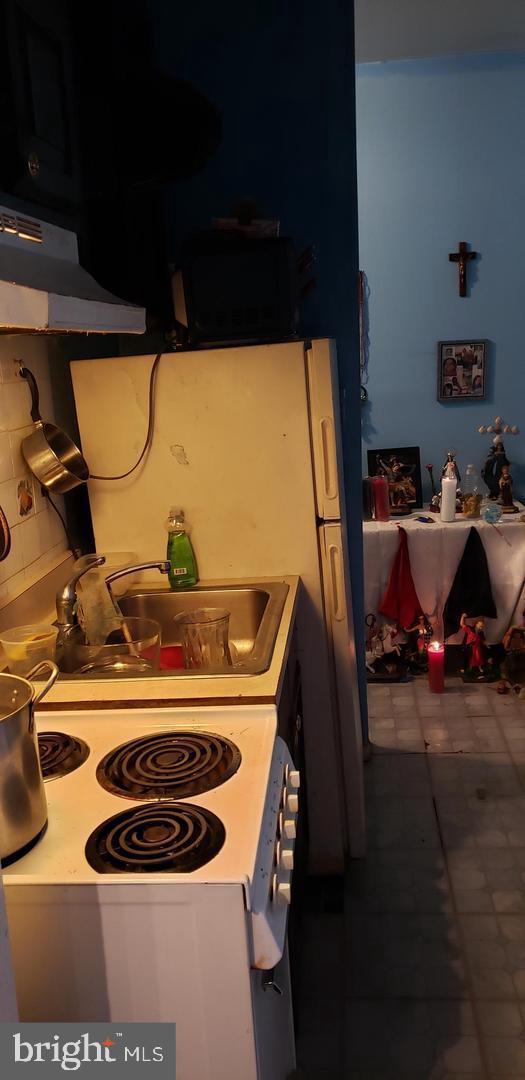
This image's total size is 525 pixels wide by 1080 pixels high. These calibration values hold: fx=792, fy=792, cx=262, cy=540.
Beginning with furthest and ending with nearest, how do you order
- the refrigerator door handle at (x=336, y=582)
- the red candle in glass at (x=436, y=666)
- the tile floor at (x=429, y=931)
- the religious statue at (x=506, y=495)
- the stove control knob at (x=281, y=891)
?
1. the religious statue at (x=506, y=495)
2. the red candle in glass at (x=436, y=666)
3. the refrigerator door handle at (x=336, y=582)
4. the tile floor at (x=429, y=931)
5. the stove control knob at (x=281, y=891)

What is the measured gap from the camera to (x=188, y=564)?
7.06 ft

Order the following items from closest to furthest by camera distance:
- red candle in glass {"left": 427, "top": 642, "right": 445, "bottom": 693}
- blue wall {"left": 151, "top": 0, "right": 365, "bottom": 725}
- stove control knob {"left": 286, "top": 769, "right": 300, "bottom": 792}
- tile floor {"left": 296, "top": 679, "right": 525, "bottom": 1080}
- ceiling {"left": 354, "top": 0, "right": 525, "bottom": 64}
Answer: stove control knob {"left": 286, "top": 769, "right": 300, "bottom": 792} → tile floor {"left": 296, "top": 679, "right": 525, "bottom": 1080} → blue wall {"left": 151, "top": 0, "right": 365, "bottom": 725} → ceiling {"left": 354, "top": 0, "right": 525, "bottom": 64} → red candle in glass {"left": 427, "top": 642, "right": 445, "bottom": 693}

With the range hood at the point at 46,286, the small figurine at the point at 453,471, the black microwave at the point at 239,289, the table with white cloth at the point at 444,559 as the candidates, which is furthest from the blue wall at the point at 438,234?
the range hood at the point at 46,286

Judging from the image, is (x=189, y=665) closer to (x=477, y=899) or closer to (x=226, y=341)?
(x=226, y=341)

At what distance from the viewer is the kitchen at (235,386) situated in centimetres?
202

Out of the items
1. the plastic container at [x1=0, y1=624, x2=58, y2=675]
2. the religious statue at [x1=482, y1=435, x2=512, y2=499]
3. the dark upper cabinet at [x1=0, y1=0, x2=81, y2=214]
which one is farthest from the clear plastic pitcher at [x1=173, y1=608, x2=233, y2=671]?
the religious statue at [x1=482, y1=435, x2=512, y2=499]

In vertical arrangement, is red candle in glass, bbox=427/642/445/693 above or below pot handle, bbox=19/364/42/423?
below

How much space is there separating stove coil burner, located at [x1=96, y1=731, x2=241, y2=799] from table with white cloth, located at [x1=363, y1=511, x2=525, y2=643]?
2214 mm

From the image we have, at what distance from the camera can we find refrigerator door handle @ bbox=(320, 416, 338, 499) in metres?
2.03

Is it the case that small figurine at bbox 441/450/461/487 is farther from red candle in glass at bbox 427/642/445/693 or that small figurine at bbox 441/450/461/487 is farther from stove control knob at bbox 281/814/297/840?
stove control knob at bbox 281/814/297/840

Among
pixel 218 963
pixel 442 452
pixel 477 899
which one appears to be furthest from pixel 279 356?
pixel 442 452

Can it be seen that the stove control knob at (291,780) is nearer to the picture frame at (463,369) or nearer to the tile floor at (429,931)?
the tile floor at (429,931)

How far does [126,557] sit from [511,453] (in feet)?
7.83

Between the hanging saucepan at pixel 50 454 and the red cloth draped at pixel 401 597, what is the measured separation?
1.82 meters
